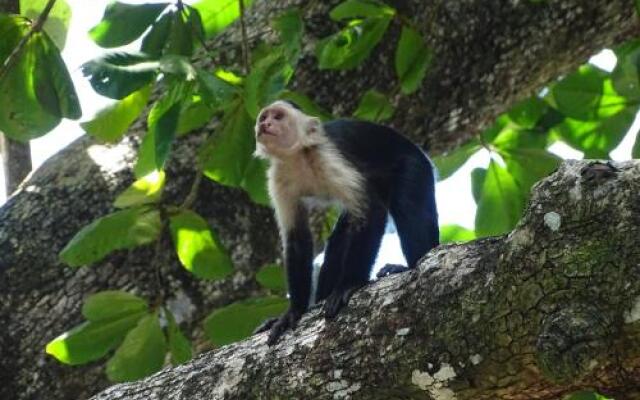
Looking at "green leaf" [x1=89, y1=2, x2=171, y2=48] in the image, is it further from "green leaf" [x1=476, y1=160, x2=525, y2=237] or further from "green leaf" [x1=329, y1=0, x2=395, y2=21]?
"green leaf" [x1=476, y1=160, x2=525, y2=237]

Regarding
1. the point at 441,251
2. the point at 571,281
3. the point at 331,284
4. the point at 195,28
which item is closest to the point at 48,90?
the point at 195,28

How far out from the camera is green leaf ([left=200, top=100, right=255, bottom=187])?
3010 millimetres

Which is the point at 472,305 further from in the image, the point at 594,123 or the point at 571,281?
the point at 594,123

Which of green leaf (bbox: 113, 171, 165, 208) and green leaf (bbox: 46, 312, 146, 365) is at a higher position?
green leaf (bbox: 113, 171, 165, 208)

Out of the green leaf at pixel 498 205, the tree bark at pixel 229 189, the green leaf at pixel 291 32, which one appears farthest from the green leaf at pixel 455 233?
the green leaf at pixel 291 32

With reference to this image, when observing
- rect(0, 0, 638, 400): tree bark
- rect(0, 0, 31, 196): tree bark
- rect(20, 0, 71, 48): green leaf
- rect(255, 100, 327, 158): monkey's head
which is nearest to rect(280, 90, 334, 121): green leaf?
rect(255, 100, 327, 158): monkey's head

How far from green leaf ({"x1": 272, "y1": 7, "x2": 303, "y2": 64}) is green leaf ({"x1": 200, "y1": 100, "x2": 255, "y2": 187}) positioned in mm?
260

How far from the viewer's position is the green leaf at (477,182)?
378 centimetres

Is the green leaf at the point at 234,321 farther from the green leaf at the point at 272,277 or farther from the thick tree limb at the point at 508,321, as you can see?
the thick tree limb at the point at 508,321

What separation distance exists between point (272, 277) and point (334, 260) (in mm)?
224

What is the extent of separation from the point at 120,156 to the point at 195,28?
1.94 ft

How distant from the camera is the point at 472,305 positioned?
1.82 metres

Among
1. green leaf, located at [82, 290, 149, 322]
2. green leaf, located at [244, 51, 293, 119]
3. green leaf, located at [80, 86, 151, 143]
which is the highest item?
green leaf, located at [244, 51, 293, 119]

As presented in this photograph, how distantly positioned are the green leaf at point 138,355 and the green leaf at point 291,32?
31.7 inches
